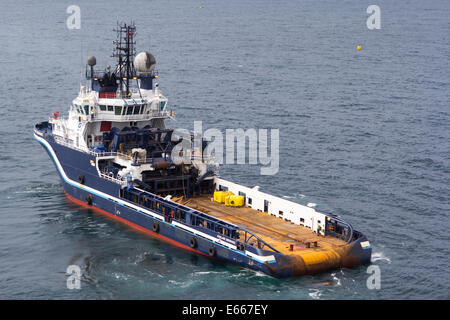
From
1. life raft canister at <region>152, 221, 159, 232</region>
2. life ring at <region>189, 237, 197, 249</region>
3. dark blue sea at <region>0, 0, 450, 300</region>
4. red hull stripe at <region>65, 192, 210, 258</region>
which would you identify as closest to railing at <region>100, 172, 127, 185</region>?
red hull stripe at <region>65, 192, 210, 258</region>

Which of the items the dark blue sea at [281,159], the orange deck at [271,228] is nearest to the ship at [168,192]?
the orange deck at [271,228]

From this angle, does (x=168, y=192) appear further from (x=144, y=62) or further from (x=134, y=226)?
(x=144, y=62)

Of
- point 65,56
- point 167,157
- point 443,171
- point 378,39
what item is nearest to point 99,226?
point 167,157

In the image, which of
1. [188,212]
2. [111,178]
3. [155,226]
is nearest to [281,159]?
[111,178]

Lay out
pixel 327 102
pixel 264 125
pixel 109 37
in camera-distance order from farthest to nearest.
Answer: pixel 109 37 → pixel 327 102 → pixel 264 125

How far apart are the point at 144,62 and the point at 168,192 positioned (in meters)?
14.1

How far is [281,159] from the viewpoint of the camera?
8744cm

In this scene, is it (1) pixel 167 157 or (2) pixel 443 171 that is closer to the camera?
(1) pixel 167 157

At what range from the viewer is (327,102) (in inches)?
4520

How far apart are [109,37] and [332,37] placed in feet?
188

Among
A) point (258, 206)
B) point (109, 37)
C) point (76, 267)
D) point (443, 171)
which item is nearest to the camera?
point (76, 267)

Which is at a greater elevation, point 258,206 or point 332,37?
point 332,37

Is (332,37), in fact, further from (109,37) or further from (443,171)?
(443,171)

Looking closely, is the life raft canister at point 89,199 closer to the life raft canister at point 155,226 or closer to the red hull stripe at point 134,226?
the red hull stripe at point 134,226
